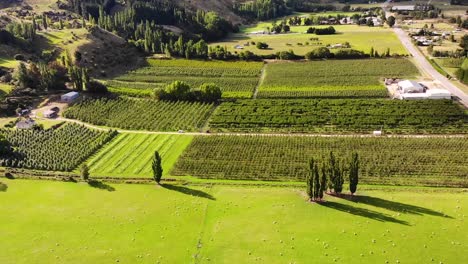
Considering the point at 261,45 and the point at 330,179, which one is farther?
the point at 261,45

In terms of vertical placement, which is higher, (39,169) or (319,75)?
(319,75)

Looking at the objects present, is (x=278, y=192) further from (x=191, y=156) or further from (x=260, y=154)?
(x=191, y=156)

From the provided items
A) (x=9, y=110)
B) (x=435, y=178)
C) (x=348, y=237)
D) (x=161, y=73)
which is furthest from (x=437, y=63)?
(x=9, y=110)

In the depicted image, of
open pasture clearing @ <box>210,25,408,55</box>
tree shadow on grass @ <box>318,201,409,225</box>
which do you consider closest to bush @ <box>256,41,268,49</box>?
open pasture clearing @ <box>210,25,408,55</box>

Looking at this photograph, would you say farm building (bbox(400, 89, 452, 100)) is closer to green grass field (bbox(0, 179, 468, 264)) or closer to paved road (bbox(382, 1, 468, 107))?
paved road (bbox(382, 1, 468, 107))

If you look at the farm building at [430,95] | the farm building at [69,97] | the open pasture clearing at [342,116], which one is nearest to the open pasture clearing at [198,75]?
the farm building at [69,97]

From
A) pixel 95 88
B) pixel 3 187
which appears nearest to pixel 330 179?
pixel 3 187

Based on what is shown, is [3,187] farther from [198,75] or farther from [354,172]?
[198,75]
